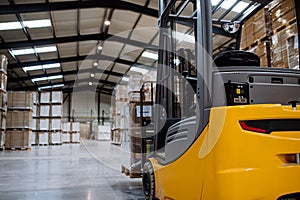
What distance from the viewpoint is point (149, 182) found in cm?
257

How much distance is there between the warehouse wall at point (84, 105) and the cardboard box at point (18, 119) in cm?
1609

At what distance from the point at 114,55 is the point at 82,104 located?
44.0ft

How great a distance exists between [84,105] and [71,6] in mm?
20778

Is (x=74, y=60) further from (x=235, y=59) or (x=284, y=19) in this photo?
(x=235, y=59)

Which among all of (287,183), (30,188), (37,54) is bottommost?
(30,188)

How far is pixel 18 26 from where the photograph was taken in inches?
401

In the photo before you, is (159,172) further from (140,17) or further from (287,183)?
(140,17)

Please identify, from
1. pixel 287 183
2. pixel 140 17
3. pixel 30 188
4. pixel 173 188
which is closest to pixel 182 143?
pixel 173 188

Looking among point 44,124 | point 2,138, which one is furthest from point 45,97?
point 2,138

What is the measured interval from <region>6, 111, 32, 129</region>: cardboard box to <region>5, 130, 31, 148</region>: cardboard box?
253 millimetres

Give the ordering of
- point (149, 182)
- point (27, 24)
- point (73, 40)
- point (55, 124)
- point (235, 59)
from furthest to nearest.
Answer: point (55, 124), point (73, 40), point (27, 24), point (149, 182), point (235, 59)

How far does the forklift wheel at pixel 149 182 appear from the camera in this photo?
8.11 feet

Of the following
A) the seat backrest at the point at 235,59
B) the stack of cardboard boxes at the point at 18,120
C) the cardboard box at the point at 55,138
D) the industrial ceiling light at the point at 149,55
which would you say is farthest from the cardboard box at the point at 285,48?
the cardboard box at the point at 55,138

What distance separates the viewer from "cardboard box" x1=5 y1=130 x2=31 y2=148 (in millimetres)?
11727
